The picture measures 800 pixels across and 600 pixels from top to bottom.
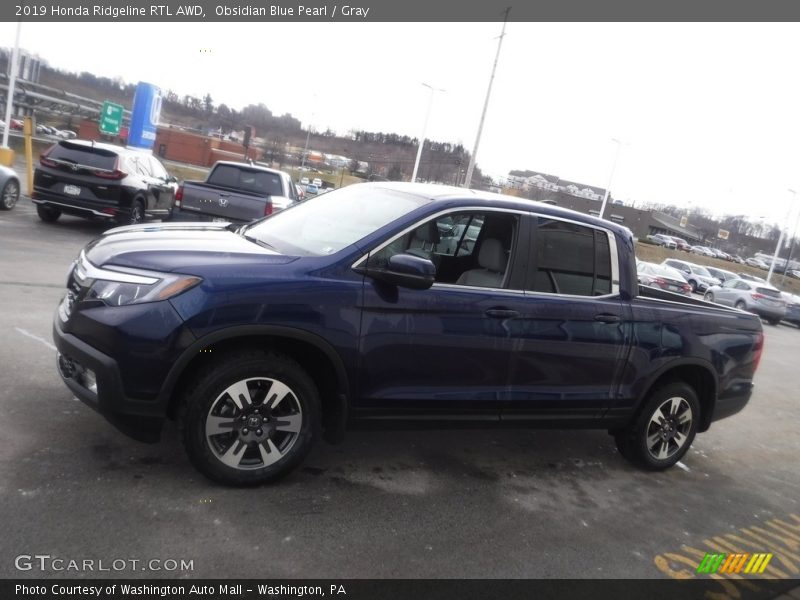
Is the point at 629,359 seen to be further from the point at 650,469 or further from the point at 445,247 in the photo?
the point at 445,247

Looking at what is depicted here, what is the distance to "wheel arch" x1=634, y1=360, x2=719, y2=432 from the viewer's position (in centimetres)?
498

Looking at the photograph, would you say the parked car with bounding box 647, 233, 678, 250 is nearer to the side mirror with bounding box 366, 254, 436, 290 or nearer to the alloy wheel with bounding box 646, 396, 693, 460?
the alloy wheel with bounding box 646, 396, 693, 460

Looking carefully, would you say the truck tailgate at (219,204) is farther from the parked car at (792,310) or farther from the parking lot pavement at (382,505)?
the parked car at (792,310)

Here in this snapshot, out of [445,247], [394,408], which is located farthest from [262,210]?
[394,408]

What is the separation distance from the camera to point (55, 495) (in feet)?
10.9

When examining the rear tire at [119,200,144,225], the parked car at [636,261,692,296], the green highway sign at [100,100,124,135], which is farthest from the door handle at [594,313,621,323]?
the green highway sign at [100,100,124,135]

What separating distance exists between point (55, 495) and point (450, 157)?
28939 millimetres

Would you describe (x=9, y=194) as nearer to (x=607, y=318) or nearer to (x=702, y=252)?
(x=607, y=318)

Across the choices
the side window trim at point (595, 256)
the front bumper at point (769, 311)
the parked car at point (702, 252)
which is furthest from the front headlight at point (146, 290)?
the parked car at point (702, 252)

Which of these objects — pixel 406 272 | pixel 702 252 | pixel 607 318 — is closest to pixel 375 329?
pixel 406 272

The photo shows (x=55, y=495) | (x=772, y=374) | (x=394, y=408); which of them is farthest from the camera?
(x=772, y=374)

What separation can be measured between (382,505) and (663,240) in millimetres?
68298

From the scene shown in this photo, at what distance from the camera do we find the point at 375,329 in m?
3.77

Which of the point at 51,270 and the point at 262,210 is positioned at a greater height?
the point at 262,210
